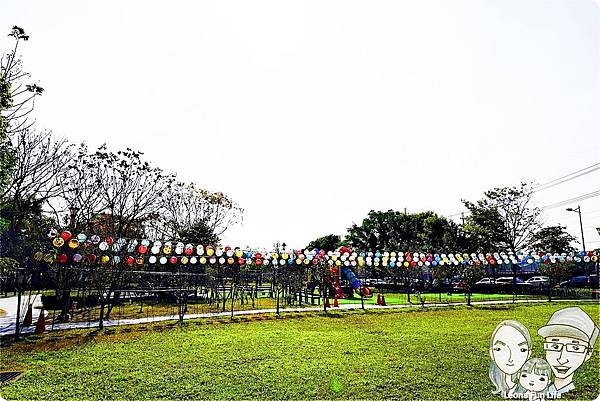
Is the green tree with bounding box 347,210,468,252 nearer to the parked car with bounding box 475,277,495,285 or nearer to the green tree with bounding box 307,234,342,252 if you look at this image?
the parked car with bounding box 475,277,495,285

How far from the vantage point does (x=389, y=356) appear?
26.7 ft

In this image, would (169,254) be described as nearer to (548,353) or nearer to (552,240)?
(548,353)

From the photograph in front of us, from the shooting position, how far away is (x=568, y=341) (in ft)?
15.0

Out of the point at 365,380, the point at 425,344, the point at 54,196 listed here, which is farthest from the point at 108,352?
the point at 54,196

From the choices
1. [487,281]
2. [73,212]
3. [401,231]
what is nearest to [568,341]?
[73,212]

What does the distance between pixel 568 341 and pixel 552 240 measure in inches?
1239

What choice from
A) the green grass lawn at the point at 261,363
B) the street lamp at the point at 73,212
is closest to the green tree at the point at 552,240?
the green grass lawn at the point at 261,363

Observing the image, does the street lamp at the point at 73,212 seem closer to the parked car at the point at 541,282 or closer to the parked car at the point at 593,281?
the parked car at the point at 541,282

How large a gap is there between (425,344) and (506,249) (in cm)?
2476

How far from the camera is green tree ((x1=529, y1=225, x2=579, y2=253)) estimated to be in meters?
31.3

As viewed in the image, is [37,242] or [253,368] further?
[37,242]

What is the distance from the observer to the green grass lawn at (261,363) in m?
5.91

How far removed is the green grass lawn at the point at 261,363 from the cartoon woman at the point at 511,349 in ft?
2.66

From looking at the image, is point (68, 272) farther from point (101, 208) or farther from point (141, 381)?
point (141, 381)
